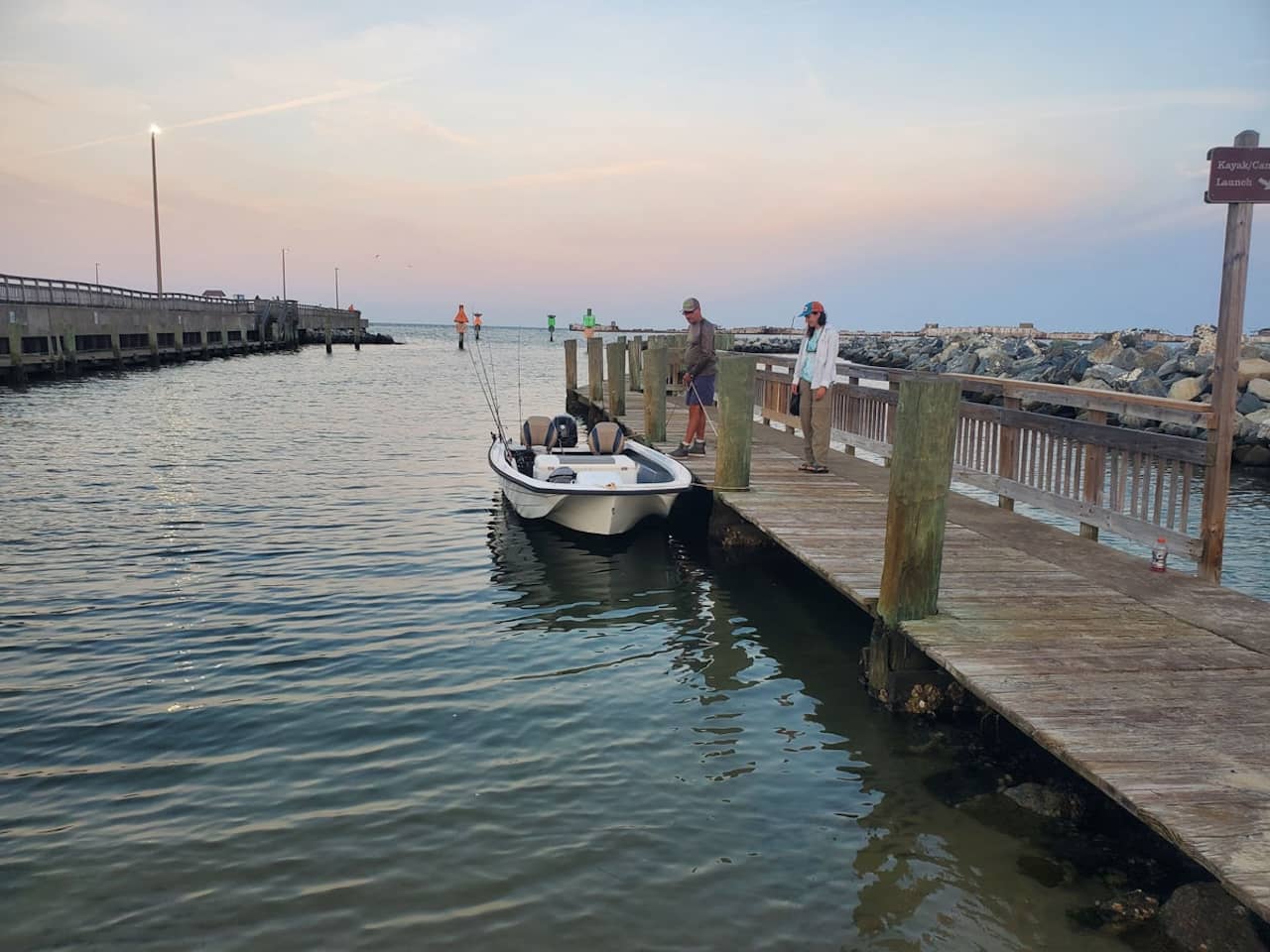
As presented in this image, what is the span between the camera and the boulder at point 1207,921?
3900 millimetres

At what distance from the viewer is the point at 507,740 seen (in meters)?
6.29

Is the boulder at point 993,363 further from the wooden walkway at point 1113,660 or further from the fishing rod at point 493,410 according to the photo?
the wooden walkway at point 1113,660

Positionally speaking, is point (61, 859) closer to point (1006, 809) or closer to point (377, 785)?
point (377, 785)

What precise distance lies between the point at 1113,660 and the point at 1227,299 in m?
3.24

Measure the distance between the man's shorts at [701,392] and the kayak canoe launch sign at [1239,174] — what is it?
301 inches

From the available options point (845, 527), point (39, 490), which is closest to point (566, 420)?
point (845, 527)

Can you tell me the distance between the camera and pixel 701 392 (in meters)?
14.1

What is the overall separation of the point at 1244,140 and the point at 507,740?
6.55 meters

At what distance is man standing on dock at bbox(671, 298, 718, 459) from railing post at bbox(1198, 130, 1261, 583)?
7031mm

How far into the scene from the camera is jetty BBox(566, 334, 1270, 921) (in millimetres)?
4301

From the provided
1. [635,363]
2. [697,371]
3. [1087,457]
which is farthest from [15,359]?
[1087,457]

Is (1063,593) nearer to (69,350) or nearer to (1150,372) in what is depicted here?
(1150,372)

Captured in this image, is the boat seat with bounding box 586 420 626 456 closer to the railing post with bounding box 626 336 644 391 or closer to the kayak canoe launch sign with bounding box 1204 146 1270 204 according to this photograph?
the kayak canoe launch sign with bounding box 1204 146 1270 204

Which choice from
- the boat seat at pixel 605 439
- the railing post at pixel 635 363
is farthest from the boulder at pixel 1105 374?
the boat seat at pixel 605 439
